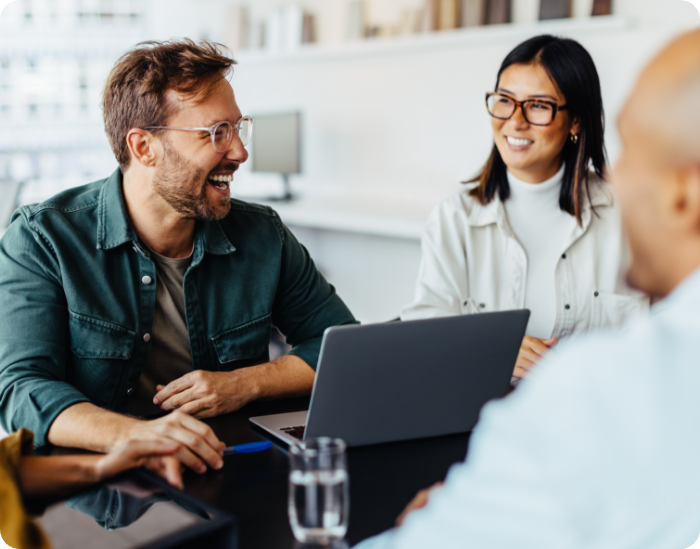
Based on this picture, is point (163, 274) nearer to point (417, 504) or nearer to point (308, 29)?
point (417, 504)

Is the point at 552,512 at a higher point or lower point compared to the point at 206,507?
higher

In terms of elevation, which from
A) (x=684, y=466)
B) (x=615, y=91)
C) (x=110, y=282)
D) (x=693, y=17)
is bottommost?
(x=110, y=282)

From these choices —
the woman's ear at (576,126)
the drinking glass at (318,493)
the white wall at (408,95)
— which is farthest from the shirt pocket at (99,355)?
the white wall at (408,95)

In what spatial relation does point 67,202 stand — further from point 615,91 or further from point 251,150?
point 251,150

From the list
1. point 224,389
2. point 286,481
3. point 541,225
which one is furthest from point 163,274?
point 541,225

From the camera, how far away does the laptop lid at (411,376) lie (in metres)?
1.09

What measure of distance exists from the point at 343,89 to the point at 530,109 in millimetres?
2491

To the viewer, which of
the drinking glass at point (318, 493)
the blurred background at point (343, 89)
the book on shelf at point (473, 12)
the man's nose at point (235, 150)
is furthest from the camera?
the book on shelf at point (473, 12)

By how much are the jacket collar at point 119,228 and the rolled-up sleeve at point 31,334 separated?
123mm

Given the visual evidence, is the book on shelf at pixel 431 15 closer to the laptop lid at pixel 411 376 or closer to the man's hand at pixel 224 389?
the man's hand at pixel 224 389

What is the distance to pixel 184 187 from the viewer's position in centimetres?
165

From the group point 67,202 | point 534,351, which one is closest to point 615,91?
point 534,351

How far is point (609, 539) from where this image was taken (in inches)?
22.6

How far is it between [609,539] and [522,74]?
64.5 inches
